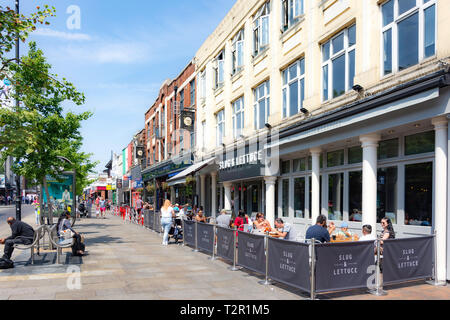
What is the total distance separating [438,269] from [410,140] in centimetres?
353

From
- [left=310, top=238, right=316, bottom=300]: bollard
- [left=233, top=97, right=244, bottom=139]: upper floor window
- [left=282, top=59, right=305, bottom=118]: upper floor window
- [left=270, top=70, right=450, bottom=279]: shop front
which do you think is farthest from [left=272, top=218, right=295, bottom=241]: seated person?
[left=233, top=97, right=244, bottom=139]: upper floor window

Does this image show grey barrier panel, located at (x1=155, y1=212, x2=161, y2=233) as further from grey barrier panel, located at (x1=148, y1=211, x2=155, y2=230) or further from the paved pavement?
the paved pavement

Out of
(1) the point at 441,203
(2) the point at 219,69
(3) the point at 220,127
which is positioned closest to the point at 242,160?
(3) the point at 220,127

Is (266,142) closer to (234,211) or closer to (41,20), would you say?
(234,211)

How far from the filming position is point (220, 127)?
2358cm

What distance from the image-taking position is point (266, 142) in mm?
16422

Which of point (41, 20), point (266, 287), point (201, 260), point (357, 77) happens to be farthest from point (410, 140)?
point (41, 20)

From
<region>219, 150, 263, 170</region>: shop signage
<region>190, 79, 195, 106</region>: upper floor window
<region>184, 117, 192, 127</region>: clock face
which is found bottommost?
<region>219, 150, 263, 170</region>: shop signage

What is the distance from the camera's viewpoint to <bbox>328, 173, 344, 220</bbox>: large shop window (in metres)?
13.0

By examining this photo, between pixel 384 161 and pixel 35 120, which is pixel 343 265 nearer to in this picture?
pixel 384 161

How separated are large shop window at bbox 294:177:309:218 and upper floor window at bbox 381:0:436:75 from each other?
6.06 metres

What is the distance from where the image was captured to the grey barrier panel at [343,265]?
660 cm

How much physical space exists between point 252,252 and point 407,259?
3.10m

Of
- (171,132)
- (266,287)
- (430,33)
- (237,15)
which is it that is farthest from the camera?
(171,132)
